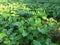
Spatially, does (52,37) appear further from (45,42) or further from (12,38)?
(12,38)

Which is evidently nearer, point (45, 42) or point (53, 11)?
point (45, 42)

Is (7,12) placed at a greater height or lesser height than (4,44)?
greater

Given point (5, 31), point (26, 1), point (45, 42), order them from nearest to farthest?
point (45, 42) < point (5, 31) < point (26, 1)

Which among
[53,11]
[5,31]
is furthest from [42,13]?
[5,31]

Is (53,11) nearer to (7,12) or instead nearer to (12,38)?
(7,12)

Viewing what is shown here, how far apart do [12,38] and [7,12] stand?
98cm

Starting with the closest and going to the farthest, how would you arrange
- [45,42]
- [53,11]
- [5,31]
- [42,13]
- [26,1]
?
[45,42], [5,31], [42,13], [53,11], [26,1]

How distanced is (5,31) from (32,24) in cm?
46

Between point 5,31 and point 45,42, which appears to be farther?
point 5,31

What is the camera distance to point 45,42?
Answer: 10.1 ft

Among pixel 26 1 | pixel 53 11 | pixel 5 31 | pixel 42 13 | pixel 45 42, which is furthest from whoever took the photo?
pixel 26 1

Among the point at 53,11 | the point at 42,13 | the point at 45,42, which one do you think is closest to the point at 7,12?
the point at 42,13

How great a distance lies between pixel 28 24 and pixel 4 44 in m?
0.54

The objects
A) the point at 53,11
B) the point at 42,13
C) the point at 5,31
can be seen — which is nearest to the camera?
the point at 5,31
